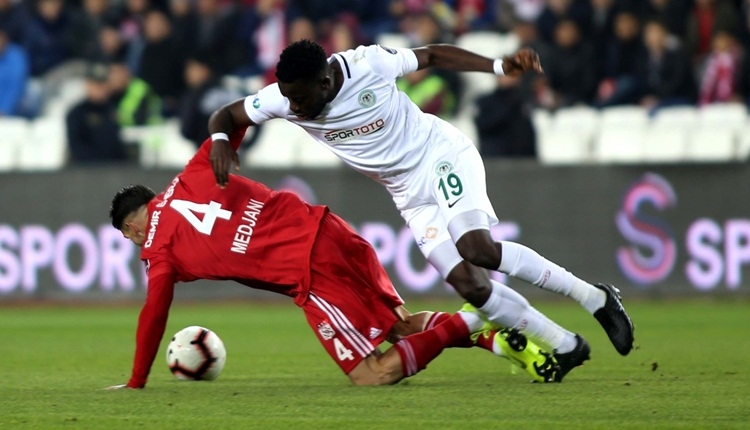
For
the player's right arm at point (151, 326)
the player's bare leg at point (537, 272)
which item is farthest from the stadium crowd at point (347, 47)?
the player's right arm at point (151, 326)

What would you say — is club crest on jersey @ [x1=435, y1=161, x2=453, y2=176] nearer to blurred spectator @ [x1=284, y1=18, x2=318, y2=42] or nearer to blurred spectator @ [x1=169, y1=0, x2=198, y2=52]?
blurred spectator @ [x1=284, y1=18, x2=318, y2=42]

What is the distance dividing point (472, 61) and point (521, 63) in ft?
1.10

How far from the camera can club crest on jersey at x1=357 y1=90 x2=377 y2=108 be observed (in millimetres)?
7215

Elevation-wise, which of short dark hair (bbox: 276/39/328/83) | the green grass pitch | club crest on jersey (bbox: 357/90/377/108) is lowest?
the green grass pitch

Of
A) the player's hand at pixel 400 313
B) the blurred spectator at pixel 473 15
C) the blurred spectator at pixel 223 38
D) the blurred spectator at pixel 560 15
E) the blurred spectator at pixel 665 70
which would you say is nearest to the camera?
the player's hand at pixel 400 313

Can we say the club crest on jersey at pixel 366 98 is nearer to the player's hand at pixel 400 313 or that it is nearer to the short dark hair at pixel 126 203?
the player's hand at pixel 400 313

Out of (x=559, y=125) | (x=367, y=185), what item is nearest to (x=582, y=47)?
(x=559, y=125)

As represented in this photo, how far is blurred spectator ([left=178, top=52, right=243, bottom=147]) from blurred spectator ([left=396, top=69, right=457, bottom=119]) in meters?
1.98

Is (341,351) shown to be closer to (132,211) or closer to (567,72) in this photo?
(132,211)

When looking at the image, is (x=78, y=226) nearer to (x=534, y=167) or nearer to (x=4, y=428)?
(x=534, y=167)

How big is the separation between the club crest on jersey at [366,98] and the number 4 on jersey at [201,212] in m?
0.94

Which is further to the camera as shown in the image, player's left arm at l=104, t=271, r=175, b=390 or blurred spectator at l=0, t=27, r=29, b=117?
blurred spectator at l=0, t=27, r=29, b=117

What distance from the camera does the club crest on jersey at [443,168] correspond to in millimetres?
7238

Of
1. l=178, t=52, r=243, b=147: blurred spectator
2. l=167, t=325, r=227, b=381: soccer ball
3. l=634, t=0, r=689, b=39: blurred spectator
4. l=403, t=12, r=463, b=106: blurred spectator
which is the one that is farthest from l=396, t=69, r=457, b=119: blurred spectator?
l=167, t=325, r=227, b=381: soccer ball
